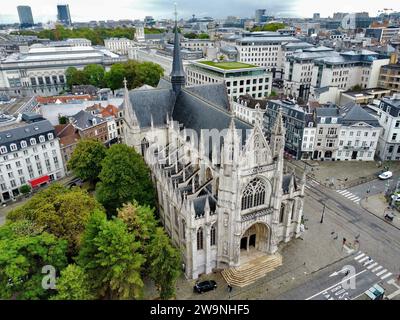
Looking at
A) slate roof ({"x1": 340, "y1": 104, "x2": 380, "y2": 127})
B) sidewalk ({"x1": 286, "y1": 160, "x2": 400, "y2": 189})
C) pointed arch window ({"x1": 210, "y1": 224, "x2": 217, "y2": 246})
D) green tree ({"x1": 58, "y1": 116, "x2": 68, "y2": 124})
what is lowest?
sidewalk ({"x1": 286, "y1": 160, "x2": 400, "y2": 189})

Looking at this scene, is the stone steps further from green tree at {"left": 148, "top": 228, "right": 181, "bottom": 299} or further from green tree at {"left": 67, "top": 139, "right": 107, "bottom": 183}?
green tree at {"left": 67, "top": 139, "right": 107, "bottom": 183}

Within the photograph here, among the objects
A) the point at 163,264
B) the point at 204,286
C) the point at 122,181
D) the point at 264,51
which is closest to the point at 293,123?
the point at 122,181

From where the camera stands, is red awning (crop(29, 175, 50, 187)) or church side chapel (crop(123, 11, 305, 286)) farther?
red awning (crop(29, 175, 50, 187))

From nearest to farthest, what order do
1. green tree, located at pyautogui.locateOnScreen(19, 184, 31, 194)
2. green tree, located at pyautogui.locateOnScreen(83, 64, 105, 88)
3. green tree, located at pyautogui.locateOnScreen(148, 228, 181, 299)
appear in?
green tree, located at pyautogui.locateOnScreen(148, 228, 181, 299) < green tree, located at pyautogui.locateOnScreen(19, 184, 31, 194) < green tree, located at pyautogui.locateOnScreen(83, 64, 105, 88)

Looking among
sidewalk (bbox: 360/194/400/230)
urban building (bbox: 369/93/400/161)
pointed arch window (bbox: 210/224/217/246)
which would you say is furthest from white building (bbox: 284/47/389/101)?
pointed arch window (bbox: 210/224/217/246)

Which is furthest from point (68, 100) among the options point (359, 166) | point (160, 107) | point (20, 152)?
point (359, 166)

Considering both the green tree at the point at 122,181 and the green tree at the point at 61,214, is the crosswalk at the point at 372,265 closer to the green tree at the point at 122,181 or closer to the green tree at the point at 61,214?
the green tree at the point at 122,181

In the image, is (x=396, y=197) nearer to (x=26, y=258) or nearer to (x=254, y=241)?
(x=254, y=241)
